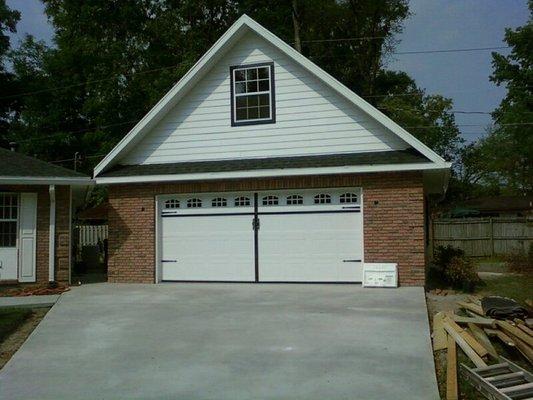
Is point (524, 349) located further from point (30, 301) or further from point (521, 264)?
point (521, 264)

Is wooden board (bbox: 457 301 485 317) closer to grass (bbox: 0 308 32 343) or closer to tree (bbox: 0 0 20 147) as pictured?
grass (bbox: 0 308 32 343)

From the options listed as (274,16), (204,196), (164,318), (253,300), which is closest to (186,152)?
(204,196)

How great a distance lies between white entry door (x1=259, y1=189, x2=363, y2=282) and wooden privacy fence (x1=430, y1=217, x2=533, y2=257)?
37.6 feet

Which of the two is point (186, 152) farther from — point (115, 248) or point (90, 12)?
point (90, 12)

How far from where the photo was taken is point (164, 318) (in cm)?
964

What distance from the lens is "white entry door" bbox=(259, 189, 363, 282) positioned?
43.0 feet

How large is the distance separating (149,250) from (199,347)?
22.2 feet

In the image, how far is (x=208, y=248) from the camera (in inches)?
555

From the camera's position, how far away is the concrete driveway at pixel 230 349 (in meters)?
6.20

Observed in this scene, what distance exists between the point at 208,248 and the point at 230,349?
21.4ft

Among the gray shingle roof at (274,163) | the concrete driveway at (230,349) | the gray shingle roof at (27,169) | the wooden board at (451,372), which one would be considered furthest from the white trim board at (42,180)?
the wooden board at (451,372)

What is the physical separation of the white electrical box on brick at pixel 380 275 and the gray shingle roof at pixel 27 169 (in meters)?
6.82

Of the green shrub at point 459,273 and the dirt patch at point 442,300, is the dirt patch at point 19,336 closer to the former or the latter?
the dirt patch at point 442,300

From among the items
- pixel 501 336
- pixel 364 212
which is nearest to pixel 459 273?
pixel 364 212
